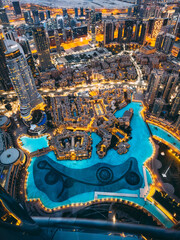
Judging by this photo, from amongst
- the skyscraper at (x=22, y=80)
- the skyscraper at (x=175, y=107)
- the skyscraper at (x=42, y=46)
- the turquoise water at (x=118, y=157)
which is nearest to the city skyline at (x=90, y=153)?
the turquoise water at (x=118, y=157)

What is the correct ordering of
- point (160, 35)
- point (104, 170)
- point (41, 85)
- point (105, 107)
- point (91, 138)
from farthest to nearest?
point (160, 35) < point (41, 85) < point (105, 107) < point (91, 138) < point (104, 170)

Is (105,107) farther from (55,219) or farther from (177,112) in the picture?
(55,219)

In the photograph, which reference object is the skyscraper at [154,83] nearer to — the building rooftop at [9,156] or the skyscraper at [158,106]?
the skyscraper at [158,106]

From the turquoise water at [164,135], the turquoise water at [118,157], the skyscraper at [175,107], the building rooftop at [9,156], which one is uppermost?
the skyscraper at [175,107]

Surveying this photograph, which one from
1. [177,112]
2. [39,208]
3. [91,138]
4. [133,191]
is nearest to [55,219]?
[39,208]

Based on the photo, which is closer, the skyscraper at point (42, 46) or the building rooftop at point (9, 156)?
the building rooftop at point (9, 156)

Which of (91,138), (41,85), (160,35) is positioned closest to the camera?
(91,138)
